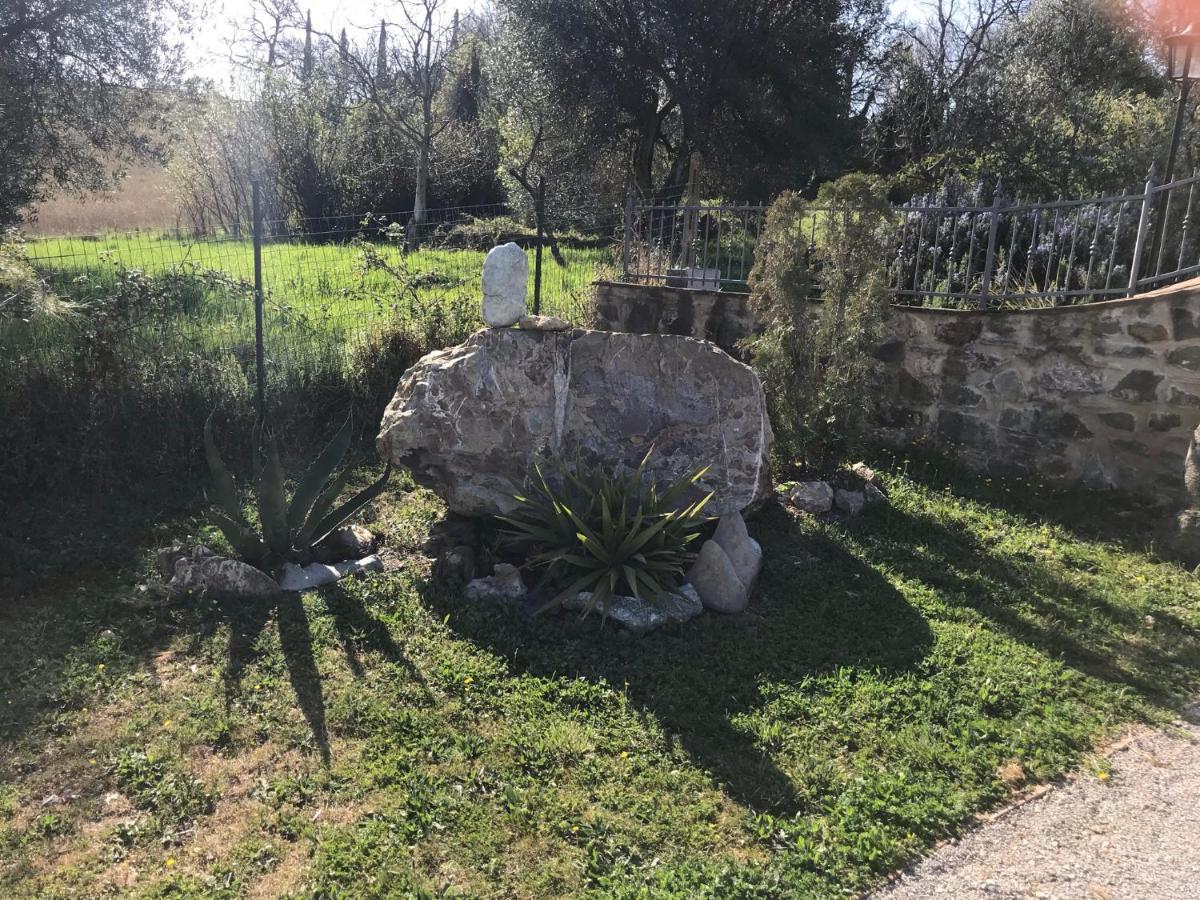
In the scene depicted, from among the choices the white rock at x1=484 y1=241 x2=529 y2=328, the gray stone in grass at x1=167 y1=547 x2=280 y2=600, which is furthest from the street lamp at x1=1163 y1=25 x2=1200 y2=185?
the gray stone in grass at x1=167 y1=547 x2=280 y2=600

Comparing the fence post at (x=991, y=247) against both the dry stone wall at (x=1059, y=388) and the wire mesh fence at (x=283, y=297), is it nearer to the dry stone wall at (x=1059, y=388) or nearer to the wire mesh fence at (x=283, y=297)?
the dry stone wall at (x=1059, y=388)

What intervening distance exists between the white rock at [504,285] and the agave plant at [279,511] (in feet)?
3.74

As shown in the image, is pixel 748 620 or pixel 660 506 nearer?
pixel 748 620

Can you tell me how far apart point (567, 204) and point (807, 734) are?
1336 cm

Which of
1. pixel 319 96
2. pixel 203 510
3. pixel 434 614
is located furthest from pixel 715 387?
pixel 319 96

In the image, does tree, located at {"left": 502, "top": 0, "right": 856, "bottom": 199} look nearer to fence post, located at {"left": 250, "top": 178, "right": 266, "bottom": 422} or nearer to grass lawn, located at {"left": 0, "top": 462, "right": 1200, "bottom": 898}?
fence post, located at {"left": 250, "top": 178, "right": 266, "bottom": 422}

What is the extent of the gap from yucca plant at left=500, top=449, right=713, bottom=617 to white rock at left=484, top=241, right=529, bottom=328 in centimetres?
101

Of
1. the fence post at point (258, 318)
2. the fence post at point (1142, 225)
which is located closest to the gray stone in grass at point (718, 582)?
the fence post at point (1142, 225)

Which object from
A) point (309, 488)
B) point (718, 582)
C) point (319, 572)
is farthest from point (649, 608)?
point (309, 488)

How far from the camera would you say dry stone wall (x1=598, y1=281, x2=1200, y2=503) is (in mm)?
5762

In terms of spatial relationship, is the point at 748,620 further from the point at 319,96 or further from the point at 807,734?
the point at 319,96

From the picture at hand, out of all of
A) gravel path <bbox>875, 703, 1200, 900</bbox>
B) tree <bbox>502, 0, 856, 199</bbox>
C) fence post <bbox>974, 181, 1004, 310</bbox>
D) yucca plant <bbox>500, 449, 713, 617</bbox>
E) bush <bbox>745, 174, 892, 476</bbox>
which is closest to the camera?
gravel path <bbox>875, 703, 1200, 900</bbox>

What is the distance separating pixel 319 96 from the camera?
2114 centimetres

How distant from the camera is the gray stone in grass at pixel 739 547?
4.80m
